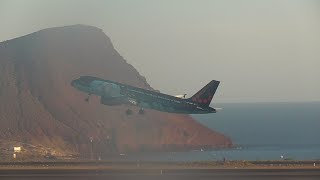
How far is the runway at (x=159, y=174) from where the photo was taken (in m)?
79.4

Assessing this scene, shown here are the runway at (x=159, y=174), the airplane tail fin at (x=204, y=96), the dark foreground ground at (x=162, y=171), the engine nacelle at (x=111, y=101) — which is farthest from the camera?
the airplane tail fin at (x=204, y=96)

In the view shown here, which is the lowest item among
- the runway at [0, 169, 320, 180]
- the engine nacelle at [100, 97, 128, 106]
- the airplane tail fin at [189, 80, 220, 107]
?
the runway at [0, 169, 320, 180]

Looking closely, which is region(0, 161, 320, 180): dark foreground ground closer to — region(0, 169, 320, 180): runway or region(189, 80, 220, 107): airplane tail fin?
region(0, 169, 320, 180): runway

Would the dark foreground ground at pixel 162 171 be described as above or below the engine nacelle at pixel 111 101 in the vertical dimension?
below

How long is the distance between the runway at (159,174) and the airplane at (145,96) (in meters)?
49.8

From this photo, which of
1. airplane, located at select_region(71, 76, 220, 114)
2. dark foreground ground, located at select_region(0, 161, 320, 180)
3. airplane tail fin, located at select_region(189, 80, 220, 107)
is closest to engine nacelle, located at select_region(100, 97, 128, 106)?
airplane, located at select_region(71, 76, 220, 114)

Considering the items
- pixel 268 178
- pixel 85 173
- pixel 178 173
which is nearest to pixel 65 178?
pixel 85 173

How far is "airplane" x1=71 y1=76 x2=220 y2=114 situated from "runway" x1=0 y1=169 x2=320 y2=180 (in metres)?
49.8

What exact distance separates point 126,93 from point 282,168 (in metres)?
59.2

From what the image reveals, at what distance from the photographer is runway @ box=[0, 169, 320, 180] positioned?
7944 cm

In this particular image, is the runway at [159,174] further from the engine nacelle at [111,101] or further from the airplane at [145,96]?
the airplane at [145,96]

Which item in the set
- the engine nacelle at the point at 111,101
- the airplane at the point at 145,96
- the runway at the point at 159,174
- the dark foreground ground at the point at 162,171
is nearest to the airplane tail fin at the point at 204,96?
the airplane at the point at 145,96

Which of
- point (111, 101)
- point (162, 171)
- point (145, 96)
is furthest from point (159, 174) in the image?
point (145, 96)

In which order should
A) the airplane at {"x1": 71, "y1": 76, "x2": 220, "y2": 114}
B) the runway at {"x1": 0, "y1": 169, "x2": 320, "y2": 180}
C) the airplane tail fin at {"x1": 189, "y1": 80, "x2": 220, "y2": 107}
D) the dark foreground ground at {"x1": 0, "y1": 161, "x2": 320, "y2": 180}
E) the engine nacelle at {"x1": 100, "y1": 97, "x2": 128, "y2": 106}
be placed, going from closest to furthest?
the runway at {"x1": 0, "y1": 169, "x2": 320, "y2": 180} < the dark foreground ground at {"x1": 0, "y1": 161, "x2": 320, "y2": 180} < the engine nacelle at {"x1": 100, "y1": 97, "x2": 128, "y2": 106} < the airplane at {"x1": 71, "y1": 76, "x2": 220, "y2": 114} < the airplane tail fin at {"x1": 189, "y1": 80, "x2": 220, "y2": 107}
